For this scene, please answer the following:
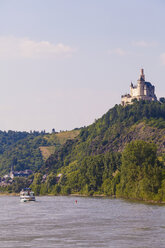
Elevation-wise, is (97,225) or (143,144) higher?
(143,144)

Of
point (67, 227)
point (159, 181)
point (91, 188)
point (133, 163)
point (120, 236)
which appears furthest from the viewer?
point (91, 188)

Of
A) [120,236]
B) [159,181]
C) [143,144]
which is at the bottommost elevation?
[120,236]

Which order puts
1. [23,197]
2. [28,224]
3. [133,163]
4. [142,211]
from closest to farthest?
[28,224]
[142,211]
[133,163]
[23,197]

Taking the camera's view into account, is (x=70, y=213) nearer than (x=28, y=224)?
No

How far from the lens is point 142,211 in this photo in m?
79.4

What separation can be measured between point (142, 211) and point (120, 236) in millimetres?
25420

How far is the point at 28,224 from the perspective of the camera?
66.8 metres

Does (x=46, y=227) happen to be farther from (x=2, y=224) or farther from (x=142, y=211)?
(x=142, y=211)

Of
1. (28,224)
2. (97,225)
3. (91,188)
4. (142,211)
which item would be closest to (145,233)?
(97,225)

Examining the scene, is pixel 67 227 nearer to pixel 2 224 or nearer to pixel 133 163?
pixel 2 224

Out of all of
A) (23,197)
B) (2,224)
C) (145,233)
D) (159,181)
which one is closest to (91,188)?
(23,197)

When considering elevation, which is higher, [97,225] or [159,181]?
[159,181]

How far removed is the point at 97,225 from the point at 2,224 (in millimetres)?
13297

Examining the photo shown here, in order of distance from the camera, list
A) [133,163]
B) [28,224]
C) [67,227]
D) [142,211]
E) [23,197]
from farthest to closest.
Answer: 1. [23,197]
2. [133,163]
3. [142,211]
4. [28,224]
5. [67,227]
